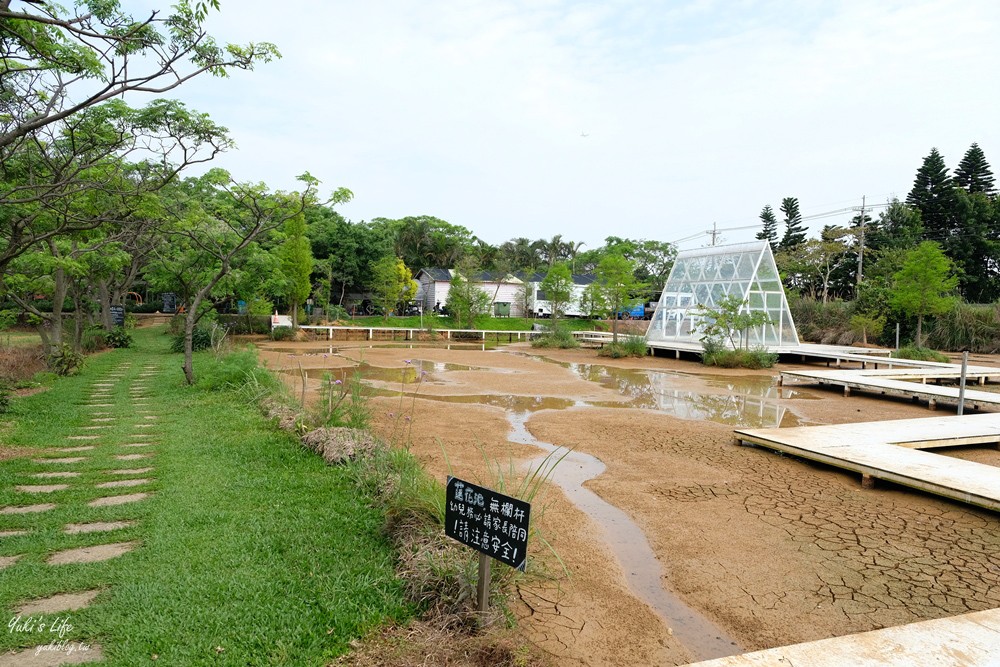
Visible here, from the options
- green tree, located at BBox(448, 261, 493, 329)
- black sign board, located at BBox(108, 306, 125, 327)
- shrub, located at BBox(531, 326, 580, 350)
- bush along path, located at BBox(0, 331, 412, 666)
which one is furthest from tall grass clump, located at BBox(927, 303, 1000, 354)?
black sign board, located at BBox(108, 306, 125, 327)

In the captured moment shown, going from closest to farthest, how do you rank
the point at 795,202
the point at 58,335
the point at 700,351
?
1. the point at 58,335
2. the point at 700,351
3. the point at 795,202

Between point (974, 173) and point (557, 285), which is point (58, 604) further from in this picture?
point (974, 173)

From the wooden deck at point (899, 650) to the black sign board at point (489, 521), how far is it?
99cm

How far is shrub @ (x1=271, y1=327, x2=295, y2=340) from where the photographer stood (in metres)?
28.0

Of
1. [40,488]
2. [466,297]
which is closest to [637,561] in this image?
[40,488]

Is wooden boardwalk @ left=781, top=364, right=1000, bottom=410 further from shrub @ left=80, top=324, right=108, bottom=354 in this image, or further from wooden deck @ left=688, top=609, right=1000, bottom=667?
shrub @ left=80, top=324, right=108, bottom=354

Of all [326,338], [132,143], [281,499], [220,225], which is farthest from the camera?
[326,338]

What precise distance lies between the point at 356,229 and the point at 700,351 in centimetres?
2739

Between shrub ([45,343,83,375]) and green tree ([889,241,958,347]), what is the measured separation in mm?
28091

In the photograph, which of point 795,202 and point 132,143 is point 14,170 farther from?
point 795,202

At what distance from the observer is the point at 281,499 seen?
5234 mm

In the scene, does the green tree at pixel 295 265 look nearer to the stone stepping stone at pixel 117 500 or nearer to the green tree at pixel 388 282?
the green tree at pixel 388 282

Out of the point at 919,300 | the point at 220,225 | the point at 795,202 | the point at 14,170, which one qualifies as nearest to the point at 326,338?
the point at 220,225

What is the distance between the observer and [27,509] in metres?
4.95
